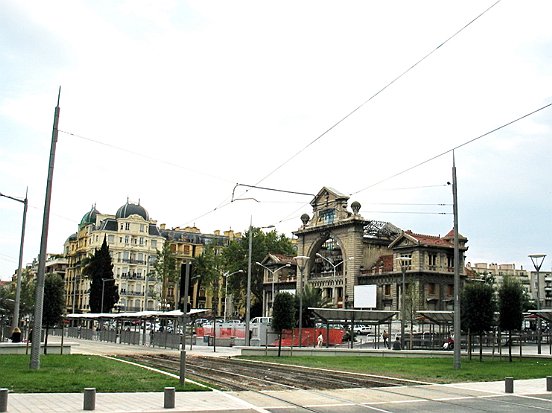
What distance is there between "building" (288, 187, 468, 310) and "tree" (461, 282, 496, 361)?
38.4 meters

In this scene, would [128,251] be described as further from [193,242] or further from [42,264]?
[42,264]

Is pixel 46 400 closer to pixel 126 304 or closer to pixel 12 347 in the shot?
pixel 12 347

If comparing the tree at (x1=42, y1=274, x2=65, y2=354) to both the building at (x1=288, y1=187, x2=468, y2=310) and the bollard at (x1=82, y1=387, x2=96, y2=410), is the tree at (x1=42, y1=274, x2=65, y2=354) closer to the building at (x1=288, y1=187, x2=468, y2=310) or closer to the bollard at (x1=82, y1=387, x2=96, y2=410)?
the bollard at (x1=82, y1=387, x2=96, y2=410)

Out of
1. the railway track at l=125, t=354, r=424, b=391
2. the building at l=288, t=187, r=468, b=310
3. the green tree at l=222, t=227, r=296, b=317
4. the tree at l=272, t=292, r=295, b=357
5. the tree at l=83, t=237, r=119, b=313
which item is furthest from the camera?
the green tree at l=222, t=227, r=296, b=317

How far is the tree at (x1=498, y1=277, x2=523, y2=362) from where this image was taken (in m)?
35.9

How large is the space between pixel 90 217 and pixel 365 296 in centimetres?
6728

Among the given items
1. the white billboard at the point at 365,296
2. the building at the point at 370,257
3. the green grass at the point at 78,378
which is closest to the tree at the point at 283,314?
the green grass at the point at 78,378

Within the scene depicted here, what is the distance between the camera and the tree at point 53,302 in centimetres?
2967

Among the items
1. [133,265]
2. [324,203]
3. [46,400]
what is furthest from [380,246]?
[46,400]

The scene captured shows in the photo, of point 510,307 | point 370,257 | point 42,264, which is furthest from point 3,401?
point 370,257

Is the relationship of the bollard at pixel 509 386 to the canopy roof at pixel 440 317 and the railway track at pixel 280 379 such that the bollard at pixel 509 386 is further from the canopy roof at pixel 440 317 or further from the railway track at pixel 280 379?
the canopy roof at pixel 440 317

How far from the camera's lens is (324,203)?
316 feet

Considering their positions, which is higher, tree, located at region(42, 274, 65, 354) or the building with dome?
the building with dome

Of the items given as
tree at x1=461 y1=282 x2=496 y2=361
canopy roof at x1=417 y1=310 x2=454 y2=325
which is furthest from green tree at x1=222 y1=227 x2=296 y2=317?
tree at x1=461 y1=282 x2=496 y2=361
